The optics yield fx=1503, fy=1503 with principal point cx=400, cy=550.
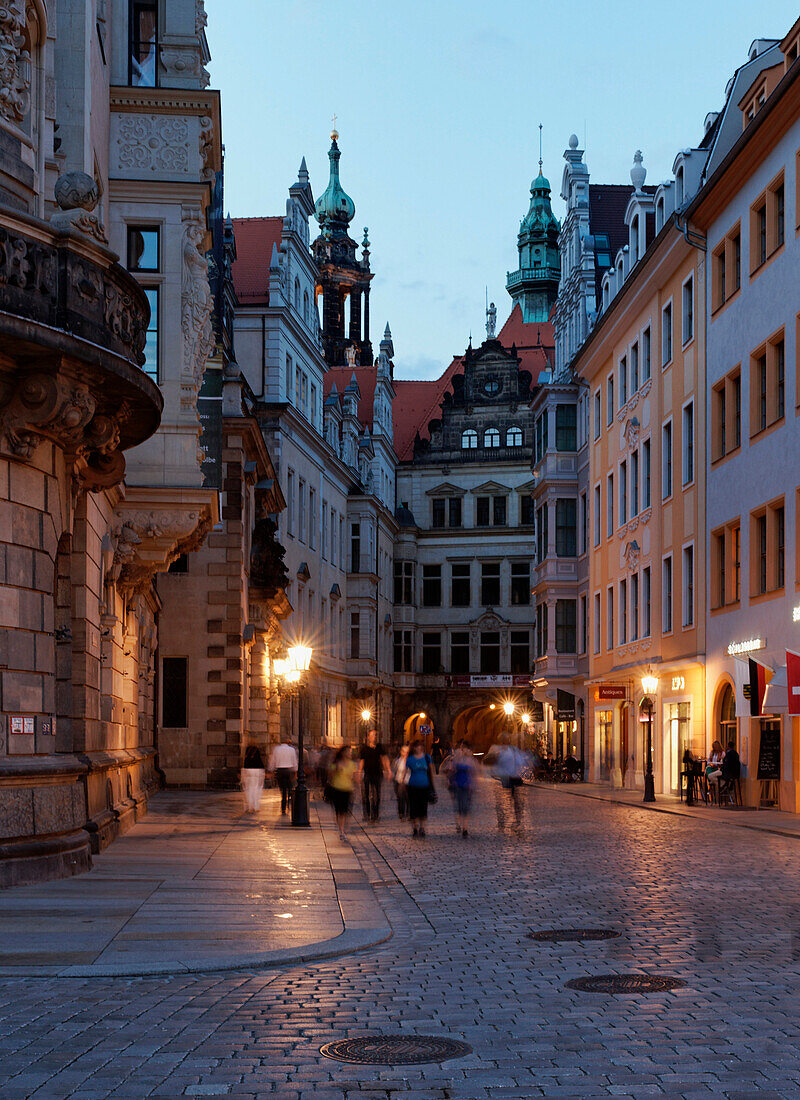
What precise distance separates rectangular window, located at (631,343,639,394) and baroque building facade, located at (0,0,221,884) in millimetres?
24516

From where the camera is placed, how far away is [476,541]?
305ft

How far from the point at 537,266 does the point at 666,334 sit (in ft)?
251

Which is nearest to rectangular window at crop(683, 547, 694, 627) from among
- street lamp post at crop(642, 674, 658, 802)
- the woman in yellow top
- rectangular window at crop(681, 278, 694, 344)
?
street lamp post at crop(642, 674, 658, 802)

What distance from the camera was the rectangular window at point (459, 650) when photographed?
92.1 m

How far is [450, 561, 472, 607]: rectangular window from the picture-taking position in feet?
305

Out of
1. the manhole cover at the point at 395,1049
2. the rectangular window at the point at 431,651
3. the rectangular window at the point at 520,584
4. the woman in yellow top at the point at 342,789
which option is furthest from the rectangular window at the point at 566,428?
the manhole cover at the point at 395,1049

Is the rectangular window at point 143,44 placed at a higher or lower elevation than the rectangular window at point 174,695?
higher

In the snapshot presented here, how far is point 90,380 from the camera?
15336mm

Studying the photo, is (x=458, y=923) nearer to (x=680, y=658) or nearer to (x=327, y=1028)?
(x=327, y=1028)

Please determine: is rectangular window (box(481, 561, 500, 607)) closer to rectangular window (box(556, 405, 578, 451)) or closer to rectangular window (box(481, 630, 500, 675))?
rectangular window (box(481, 630, 500, 675))

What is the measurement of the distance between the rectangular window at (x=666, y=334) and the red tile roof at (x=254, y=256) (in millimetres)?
17989

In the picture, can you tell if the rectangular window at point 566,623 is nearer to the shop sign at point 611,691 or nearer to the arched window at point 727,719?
the shop sign at point 611,691

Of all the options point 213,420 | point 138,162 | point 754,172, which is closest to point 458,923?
point 138,162

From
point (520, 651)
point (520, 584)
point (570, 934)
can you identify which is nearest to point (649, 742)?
point (570, 934)
